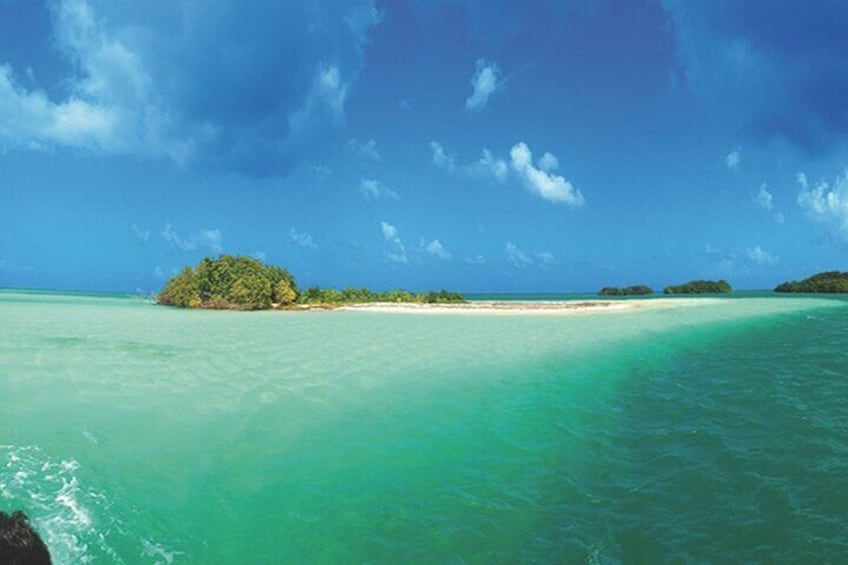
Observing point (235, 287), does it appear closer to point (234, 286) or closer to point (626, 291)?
point (234, 286)

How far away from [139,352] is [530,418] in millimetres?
14019

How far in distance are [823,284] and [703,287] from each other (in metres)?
25.1

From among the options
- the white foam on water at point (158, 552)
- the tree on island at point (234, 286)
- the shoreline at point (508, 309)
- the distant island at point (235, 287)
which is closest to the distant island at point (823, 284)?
the shoreline at point (508, 309)

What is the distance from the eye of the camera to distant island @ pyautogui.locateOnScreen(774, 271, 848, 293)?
320 feet

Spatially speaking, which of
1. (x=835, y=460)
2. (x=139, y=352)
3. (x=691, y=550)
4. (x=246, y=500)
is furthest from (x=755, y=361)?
(x=139, y=352)

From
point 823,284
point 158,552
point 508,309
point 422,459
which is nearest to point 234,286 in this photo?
point 508,309

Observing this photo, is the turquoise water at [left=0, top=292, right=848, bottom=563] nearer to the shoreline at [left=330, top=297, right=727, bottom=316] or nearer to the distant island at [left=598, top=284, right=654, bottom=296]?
the shoreline at [left=330, top=297, right=727, bottom=316]

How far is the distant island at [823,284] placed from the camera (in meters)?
97.6

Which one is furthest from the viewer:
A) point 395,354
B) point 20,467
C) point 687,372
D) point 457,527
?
point 395,354

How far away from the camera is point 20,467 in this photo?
717cm

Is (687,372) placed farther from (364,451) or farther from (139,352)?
(139,352)

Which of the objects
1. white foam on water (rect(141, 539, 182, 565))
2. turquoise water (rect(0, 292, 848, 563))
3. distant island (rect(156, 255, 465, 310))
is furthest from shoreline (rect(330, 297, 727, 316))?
white foam on water (rect(141, 539, 182, 565))

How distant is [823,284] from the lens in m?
102

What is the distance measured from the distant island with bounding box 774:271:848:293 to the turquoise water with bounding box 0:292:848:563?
10486 cm
